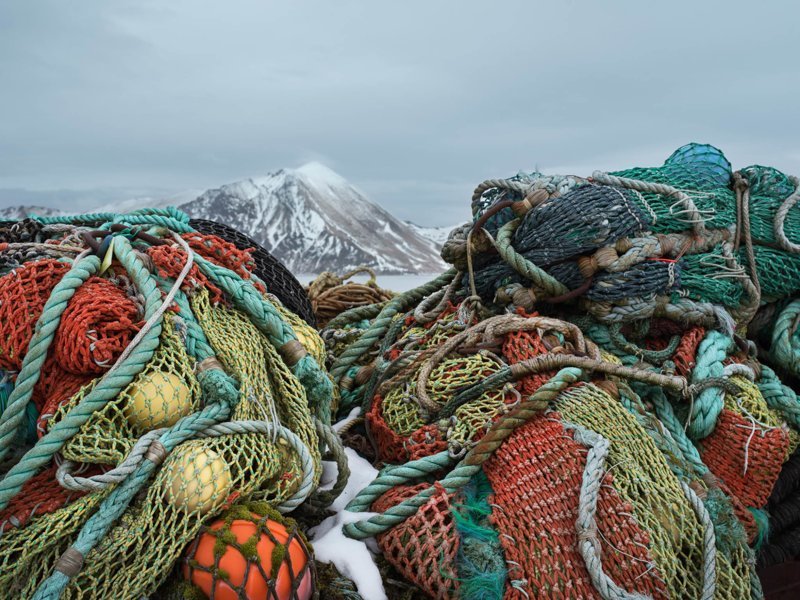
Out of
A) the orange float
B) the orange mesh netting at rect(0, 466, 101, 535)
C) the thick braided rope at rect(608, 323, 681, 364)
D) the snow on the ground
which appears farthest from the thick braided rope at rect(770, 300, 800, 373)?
the orange mesh netting at rect(0, 466, 101, 535)

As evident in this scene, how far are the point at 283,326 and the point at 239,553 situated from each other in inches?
29.9

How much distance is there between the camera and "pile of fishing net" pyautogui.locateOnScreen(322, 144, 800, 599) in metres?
1.82

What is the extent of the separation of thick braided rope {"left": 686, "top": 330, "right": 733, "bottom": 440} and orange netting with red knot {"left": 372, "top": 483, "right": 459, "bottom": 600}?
0.93 metres

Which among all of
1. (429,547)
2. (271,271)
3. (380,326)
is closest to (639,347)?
(380,326)

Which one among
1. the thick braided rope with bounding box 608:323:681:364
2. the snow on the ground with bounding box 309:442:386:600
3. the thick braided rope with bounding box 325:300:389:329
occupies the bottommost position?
the snow on the ground with bounding box 309:442:386:600

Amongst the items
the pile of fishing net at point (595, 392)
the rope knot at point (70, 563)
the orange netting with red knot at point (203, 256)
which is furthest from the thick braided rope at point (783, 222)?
the rope knot at point (70, 563)

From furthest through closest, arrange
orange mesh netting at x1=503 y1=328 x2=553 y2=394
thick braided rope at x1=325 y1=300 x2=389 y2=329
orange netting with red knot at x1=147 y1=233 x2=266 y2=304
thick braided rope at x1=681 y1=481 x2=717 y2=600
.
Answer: thick braided rope at x1=325 y1=300 x2=389 y2=329 < orange mesh netting at x1=503 y1=328 x2=553 y2=394 < orange netting with red knot at x1=147 y1=233 x2=266 y2=304 < thick braided rope at x1=681 y1=481 x2=717 y2=600

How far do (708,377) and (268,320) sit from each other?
5.05 ft

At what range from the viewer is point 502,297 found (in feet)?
8.59

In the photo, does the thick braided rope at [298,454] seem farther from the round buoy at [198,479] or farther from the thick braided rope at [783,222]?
the thick braided rope at [783,222]

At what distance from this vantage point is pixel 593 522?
5.78 ft

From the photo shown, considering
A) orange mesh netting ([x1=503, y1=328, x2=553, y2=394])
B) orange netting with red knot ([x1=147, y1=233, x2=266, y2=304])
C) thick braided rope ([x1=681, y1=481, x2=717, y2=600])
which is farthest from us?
orange mesh netting ([x1=503, y1=328, x2=553, y2=394])

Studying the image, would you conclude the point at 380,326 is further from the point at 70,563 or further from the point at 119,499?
the point at 70,563

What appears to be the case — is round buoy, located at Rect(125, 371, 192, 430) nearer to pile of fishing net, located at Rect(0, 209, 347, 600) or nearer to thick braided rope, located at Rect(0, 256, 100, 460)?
pile of fishing net, located at Rect(0, 209, 347, 600)
